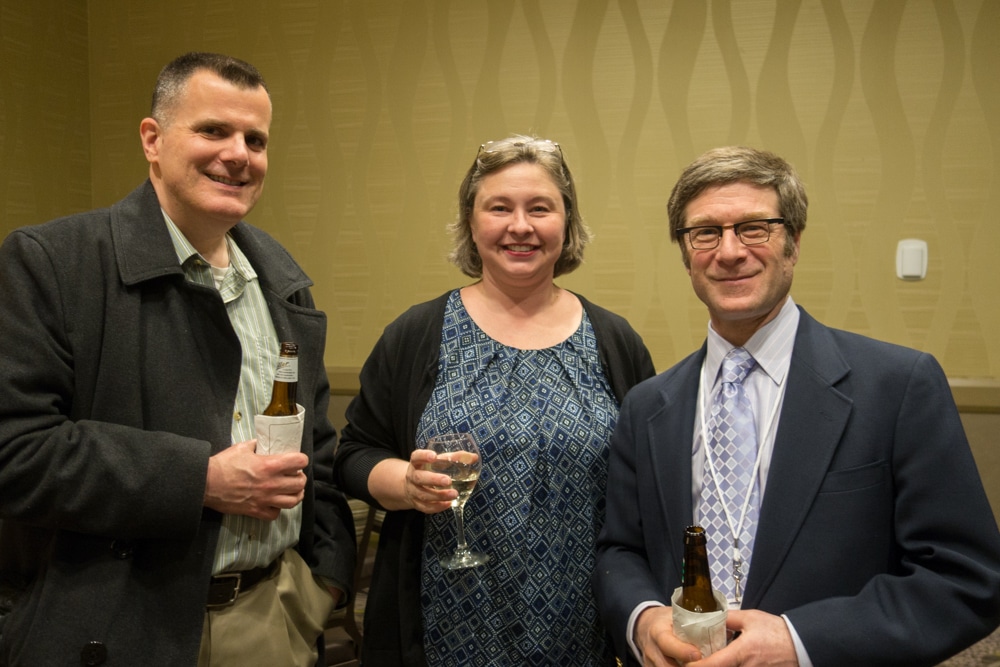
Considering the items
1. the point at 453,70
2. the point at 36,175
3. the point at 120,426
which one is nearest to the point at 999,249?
the point at 453,70

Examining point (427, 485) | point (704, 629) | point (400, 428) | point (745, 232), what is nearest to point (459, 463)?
point (427, 485)

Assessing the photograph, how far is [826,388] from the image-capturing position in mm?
1533

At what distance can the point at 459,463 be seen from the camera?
1.77 meters

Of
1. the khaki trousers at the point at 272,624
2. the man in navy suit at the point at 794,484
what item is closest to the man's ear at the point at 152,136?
the khaki trousers at the point at 272,624

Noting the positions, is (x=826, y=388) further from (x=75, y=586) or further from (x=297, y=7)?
(x=297, y=7)

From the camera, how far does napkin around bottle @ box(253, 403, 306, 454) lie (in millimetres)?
1618

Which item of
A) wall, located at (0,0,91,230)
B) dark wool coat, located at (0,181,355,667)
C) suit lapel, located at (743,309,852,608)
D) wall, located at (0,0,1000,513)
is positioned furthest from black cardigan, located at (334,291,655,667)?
wall, located at (0,0,91,230)

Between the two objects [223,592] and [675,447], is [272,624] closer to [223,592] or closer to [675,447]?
[223,592]

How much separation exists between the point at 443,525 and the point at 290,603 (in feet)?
1.25

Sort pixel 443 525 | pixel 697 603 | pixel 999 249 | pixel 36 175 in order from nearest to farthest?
pixel 697 603 → pixel 443 525 → pixel 999 249 → pixel 36 175

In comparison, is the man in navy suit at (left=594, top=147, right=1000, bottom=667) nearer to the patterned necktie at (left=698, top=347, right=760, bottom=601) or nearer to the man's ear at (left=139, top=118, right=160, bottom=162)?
the patterned necktie at (left=698, top=347, right=760, bottom=601)

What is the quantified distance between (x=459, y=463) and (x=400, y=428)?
1.23ft

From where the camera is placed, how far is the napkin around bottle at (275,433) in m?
1.62

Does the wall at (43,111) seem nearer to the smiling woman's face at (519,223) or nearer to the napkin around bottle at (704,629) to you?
the smiling woman's face at (519,223)
